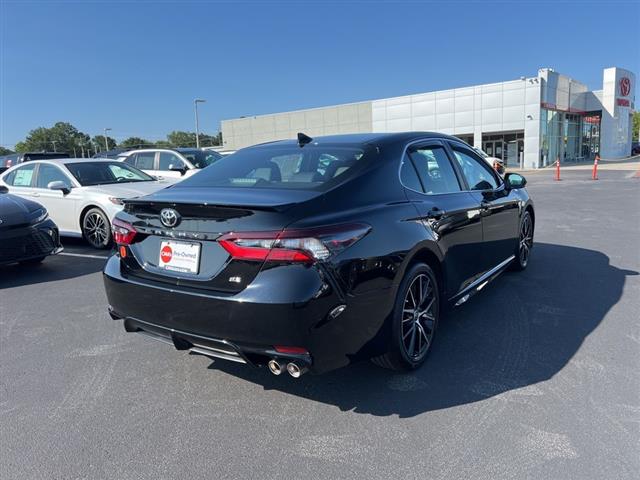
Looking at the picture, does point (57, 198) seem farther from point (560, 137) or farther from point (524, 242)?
point (560, 137)

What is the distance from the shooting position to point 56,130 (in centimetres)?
11688

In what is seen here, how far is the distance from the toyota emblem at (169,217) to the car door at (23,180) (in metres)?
6.95

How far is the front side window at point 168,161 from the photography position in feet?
41.8

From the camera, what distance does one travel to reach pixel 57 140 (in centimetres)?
11050

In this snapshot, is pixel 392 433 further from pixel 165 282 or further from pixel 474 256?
pixel 474 256

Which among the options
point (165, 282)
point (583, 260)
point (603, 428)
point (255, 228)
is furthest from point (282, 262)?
point (583, 260)

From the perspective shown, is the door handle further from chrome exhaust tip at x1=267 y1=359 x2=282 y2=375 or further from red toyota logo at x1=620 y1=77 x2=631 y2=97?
red toyota logo at x1=620 y1=77 x2=631 y2=97

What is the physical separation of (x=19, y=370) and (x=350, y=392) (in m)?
2.43

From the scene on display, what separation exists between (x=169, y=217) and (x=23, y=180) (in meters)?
7.64

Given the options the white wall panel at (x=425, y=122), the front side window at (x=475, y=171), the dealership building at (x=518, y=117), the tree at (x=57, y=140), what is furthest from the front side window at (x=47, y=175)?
the tree at (x=57, y=140)

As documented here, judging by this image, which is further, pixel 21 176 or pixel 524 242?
pixel 21 176

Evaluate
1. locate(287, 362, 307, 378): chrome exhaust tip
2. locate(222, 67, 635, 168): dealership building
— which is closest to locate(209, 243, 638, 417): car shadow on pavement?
locate(287, 362, 307, 378): chrome exhaust tip

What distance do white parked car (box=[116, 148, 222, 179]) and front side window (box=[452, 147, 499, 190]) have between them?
8744 mm

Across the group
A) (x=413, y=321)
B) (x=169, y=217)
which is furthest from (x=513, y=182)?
(x=169, y=217)
